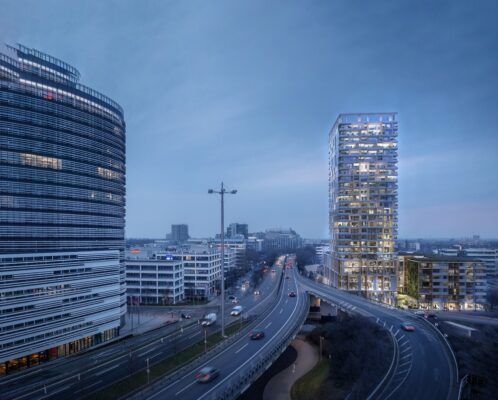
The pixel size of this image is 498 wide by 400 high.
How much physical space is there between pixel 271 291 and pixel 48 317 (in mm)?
67089

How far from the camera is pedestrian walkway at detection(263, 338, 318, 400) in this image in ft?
156

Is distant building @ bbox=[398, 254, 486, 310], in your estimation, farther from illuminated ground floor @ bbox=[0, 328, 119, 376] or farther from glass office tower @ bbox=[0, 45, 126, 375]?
illuminated ground floor @ bbox=[0, 328, 119, 376]

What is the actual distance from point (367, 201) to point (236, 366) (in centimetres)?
8426

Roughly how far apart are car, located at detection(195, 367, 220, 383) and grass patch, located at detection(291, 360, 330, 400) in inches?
586

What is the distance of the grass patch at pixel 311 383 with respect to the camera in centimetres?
4529

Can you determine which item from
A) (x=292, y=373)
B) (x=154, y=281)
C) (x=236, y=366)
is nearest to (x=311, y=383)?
(x=292, y=373)

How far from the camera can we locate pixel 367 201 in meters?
112

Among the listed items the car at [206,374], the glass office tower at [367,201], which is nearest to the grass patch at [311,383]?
the car at [206,374]

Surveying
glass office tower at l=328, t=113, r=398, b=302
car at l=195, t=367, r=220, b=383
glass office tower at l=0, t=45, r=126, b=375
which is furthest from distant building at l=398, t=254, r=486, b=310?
glass office tower at l=0, t=45, r=126, b=375

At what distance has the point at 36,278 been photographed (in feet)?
157

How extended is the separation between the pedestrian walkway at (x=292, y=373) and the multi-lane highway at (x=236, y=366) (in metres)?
6.44

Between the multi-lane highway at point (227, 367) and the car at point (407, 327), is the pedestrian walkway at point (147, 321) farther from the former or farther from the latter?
the car at point (407, 327)

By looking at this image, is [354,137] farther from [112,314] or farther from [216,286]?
[112,314]

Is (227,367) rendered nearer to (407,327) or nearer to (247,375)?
(247,375)
